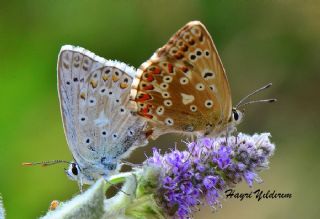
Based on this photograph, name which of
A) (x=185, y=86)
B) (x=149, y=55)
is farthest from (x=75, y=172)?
(x=149, y=55)

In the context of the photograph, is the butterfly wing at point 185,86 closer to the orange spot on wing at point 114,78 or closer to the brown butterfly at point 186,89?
the brown butterfly at point 186,89

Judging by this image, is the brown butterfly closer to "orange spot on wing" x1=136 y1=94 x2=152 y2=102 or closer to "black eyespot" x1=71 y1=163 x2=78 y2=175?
"orange spot on wing" x1=136 y1=94 x2=152 y2=102

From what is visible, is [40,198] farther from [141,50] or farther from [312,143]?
[312,143]

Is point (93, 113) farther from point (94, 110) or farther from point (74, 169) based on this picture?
point (74, 169)

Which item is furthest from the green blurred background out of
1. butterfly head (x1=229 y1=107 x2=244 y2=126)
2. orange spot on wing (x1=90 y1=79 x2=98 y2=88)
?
butterfly head (x1=229 y1=107 x2=244 y2=126)

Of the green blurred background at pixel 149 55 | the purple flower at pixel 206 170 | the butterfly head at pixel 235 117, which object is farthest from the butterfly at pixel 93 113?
the green blurred background at pixel 149 55

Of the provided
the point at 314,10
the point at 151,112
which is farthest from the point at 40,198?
the point at 314,10
